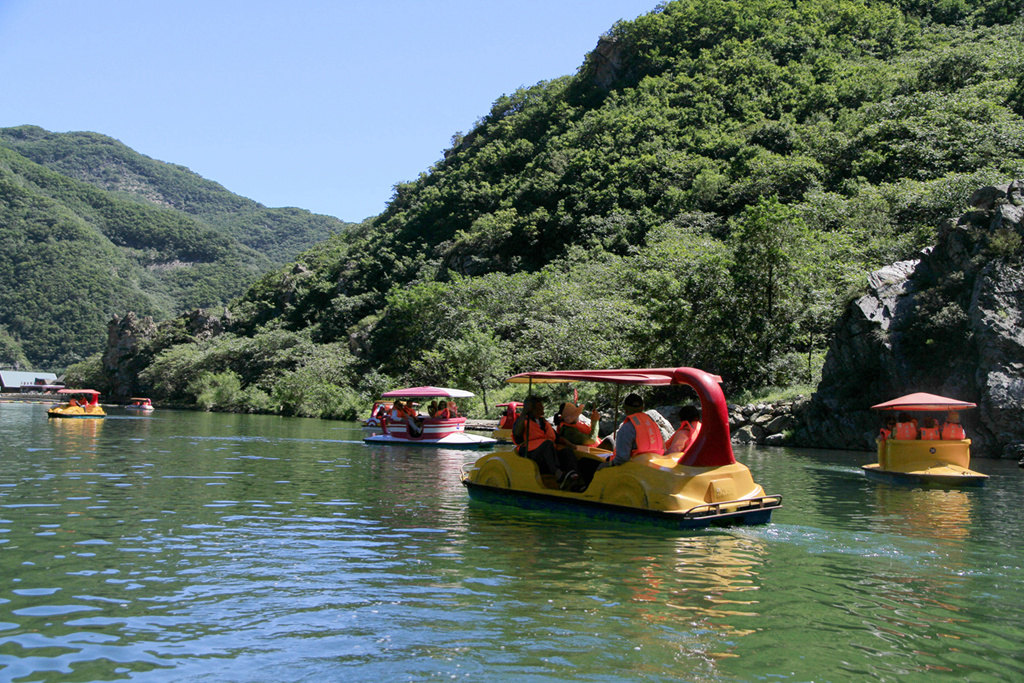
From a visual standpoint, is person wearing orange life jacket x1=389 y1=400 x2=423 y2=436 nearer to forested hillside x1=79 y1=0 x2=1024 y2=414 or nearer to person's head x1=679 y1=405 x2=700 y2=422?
forested hillside x1=79 y1=0 x2=1024 y2=414

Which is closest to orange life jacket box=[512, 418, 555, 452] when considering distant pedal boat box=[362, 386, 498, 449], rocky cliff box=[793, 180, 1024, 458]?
distant pedal boat box=[362, 386, 498, 449]

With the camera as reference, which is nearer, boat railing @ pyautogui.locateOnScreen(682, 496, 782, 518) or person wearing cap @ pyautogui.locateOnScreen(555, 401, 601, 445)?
boat railing @ pyautogui.locateOnScreen(682, 496, 782, 518)

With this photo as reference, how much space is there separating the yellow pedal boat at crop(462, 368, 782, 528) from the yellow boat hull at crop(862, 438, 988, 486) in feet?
30.3

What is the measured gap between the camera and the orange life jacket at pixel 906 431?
2128cm

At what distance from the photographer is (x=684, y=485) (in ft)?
41.1

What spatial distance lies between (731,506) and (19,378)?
145618mm

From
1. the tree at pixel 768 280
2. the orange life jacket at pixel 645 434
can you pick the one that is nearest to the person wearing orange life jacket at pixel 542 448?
the orange life jacket at pixel 645 434

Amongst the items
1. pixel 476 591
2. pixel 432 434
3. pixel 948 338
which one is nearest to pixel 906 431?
pixel 948 338

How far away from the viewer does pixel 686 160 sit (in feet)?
264

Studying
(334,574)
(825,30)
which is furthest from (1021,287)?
(825,30)

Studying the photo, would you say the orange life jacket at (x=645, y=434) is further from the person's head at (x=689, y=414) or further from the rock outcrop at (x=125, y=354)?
the rock outcrop at (x=125, y=354)

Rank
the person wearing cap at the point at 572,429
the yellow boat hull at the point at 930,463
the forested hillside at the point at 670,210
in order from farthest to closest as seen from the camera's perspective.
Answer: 1. the forested hillside at the point at 670,210
2. the yellow boat hull at the point at 930,463
3. the person wearing cap at the point at 572,429

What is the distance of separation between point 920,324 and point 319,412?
4867 cm

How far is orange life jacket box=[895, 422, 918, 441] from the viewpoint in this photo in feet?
69.8
